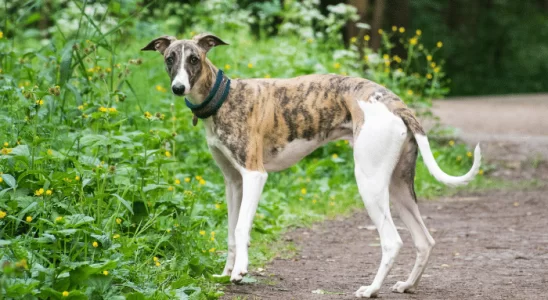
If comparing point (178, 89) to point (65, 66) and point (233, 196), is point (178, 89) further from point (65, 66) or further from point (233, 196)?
point (65, 66)

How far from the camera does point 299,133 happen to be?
5566mm

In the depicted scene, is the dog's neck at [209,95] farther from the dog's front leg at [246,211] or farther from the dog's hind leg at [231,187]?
the dog's front leg at [246,211]

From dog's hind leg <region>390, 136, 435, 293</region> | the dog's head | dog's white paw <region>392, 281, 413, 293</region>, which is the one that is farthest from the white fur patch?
dog's white paw <region>392, 281, 413, 293</region>

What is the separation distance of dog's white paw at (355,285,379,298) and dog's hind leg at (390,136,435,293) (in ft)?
1.05

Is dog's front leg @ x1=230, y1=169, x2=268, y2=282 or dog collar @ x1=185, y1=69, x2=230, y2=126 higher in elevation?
dog collar @ x1=185, y1=69, x2=230, y2=126

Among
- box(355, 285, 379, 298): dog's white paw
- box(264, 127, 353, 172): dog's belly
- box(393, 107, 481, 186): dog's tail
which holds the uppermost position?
box(393, 107, 481, 186): dog's tail

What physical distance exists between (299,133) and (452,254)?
5.93ft

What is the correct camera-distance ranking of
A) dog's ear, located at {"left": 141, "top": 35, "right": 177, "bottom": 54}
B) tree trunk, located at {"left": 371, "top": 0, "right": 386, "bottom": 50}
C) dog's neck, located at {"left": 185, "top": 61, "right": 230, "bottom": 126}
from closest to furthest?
1. dog's neck, located at {"left": 185, "top": 61, "right": 230, "bottom": 126}
2. dog's ear, located at {"left": 141, "top": 35, "right": 177, "bottom": 54}
3. tree trunk, located at {"left": 371, "top": 0, "right": 386, "bottom": 50}

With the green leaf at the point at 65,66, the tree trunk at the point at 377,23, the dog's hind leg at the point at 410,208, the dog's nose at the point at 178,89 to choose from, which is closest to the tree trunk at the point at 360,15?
the tree trunk at the point at 377,23

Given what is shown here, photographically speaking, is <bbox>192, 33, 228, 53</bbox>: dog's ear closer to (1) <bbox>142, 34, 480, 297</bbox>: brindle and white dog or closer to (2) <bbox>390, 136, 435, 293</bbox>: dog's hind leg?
(1) <bbox>142, 34, 480, 297</bbox>: brindle and white dog

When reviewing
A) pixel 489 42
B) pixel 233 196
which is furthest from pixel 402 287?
pixel 489 42

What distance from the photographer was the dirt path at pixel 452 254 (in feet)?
17.3

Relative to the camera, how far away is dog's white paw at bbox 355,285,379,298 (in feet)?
16.3

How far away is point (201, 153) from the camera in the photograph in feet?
27.3
